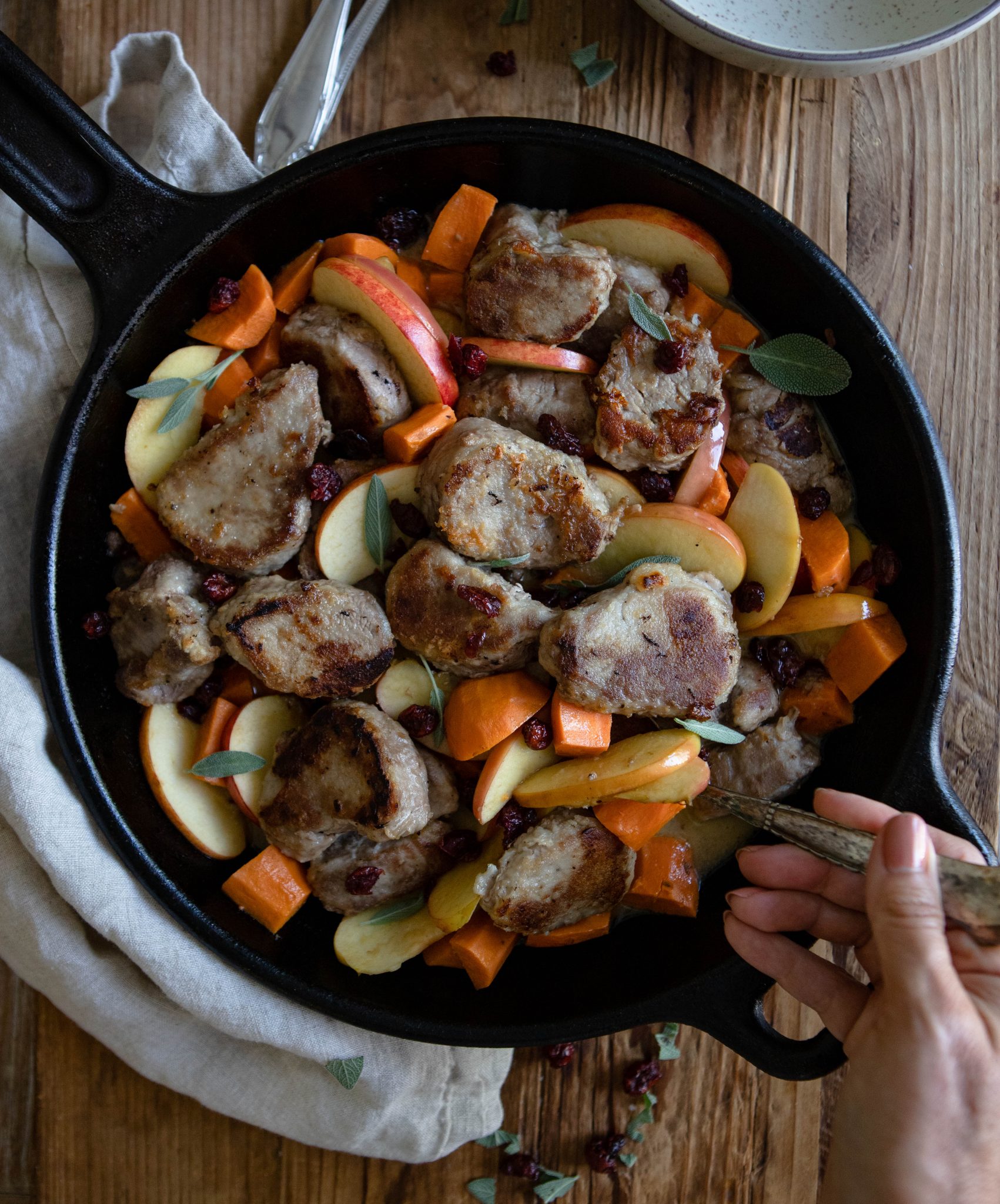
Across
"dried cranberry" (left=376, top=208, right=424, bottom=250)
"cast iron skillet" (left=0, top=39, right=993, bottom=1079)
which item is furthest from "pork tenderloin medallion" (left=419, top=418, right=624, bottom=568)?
"cast iron skillet" (left=0, top=39, right=993, bottom=1079)

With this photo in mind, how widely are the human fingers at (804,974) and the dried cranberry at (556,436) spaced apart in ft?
4.24

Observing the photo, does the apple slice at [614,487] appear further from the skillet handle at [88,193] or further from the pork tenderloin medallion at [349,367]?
the skillet handle at [88,193]

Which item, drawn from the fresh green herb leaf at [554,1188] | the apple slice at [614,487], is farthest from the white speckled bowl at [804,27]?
the fresh green herb leaf at [554,1188]

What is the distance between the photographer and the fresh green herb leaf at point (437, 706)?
2.63 meters

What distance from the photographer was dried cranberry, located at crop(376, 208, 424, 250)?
2781 mm

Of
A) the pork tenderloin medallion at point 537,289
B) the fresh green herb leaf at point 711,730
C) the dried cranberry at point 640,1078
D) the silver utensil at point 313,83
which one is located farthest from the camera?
the dried cranberry at point 640,1078

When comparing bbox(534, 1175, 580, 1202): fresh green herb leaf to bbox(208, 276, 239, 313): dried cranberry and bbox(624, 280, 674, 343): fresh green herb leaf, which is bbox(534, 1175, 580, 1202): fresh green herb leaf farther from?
bbox(208, 276, 239, 313): dried cranberry

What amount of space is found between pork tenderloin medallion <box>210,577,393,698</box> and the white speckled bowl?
5.86ft

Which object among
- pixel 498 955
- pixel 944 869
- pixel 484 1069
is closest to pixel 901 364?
pixel 944 869

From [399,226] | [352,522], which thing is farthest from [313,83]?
[352,522]

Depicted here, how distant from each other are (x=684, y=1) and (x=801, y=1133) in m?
3.36

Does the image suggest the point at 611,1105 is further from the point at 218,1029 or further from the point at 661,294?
the point at 661,294

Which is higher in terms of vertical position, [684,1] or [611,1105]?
[684,1]

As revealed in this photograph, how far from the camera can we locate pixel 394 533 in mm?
2713
